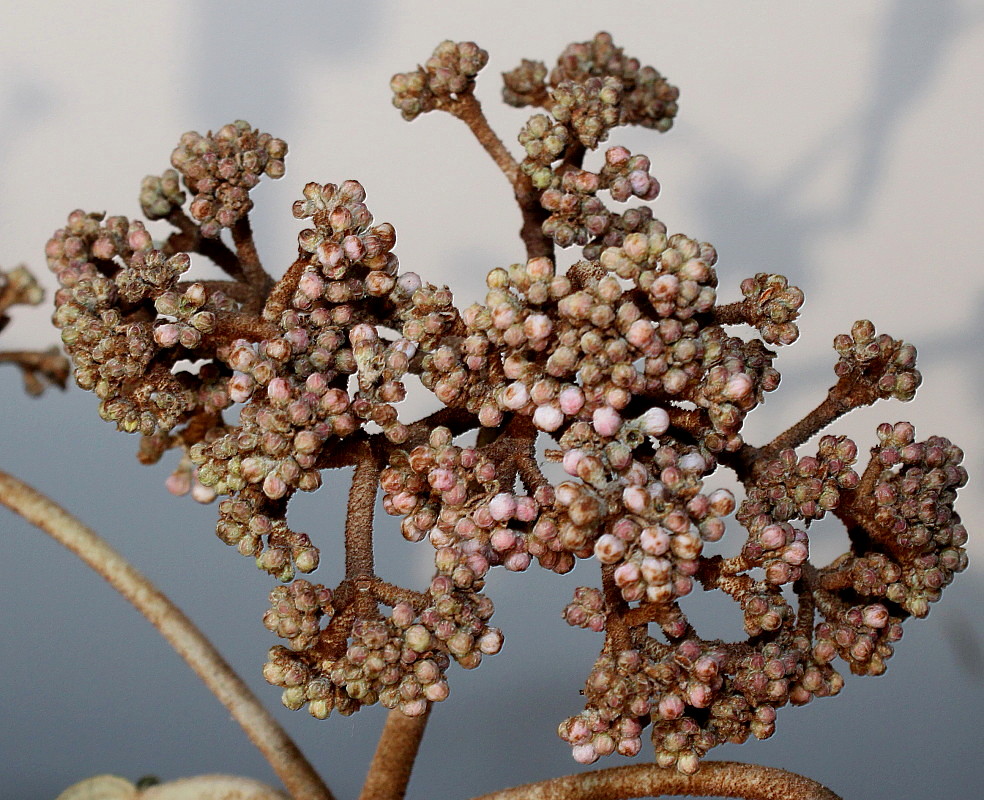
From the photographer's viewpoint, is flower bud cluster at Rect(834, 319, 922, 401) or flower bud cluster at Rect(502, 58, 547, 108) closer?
flower bud cluster at Rect(834, 319, 922, 401)

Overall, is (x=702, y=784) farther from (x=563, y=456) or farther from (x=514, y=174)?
(x=514, y=174)

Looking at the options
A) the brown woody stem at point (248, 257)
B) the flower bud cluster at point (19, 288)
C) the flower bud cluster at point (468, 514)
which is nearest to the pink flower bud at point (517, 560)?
the flower bud cluster at point (468, 514)

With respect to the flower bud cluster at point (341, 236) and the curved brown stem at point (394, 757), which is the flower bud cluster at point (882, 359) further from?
the curved brown stem at point (394, 757)

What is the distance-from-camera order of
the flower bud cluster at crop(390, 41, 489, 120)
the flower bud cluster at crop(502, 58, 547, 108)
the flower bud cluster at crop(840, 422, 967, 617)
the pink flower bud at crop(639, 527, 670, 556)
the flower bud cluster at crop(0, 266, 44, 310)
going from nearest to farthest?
the pink flower bud at crop(639, 527, 670, 556), the flower bud cluster at crop(840, 422, 967, 617), the flower bud cluster at crop(390, 41, 489, 120), the flower bud cluster at crop(502, 58, 547, 108), the flower bud cluster at crop(0, 266, 44, 310)

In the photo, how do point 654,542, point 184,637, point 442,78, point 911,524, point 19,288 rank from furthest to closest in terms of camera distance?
point 19,288, point 184,637, point 442,78, point 911,524, point 654,542

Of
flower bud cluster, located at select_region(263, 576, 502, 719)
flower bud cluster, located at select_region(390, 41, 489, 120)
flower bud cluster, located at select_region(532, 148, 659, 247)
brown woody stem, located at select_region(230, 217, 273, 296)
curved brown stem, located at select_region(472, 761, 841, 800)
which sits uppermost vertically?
flower bud cluster, located at select_region(390, 41, 489, 120)

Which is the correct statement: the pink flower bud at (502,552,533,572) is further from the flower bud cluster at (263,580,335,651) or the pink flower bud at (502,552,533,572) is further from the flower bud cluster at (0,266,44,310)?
the flower bud cluster at (0,266,44,310)

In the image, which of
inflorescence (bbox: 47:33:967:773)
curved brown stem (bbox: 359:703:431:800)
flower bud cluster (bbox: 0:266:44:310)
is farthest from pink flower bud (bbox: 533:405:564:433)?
flower bud cluster (bbox: 0:266:44:310)

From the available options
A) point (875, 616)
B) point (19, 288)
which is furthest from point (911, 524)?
point (19, 288)
